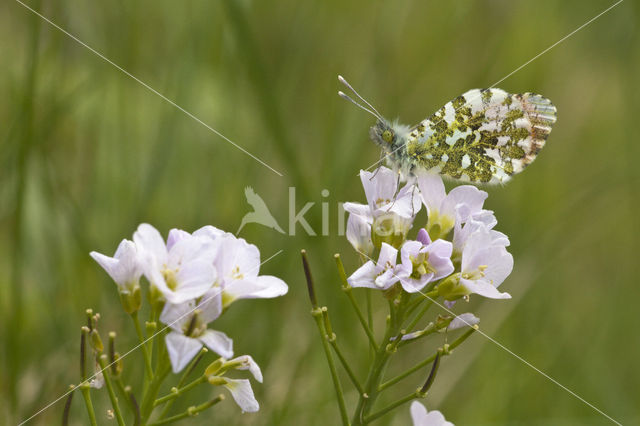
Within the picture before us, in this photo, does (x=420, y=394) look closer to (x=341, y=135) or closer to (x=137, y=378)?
(x=137, y=378)

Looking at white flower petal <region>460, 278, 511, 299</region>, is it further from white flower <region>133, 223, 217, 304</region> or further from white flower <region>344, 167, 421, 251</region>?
white flower <region>133, 223, 217, 304</region>

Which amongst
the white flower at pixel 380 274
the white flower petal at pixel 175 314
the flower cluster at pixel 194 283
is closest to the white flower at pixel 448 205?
the white flower at pixel 380 274

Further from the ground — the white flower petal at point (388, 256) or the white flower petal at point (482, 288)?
the white flower petal at point (388, 256)

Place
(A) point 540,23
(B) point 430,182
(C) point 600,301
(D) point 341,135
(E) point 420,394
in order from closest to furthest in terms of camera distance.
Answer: (E) point 420,394 → (B) point 430,182 → (D) point 341,135 → (C) point 600,301 → (A) point 540,23

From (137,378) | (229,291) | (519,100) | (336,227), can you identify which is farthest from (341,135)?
(229,291)

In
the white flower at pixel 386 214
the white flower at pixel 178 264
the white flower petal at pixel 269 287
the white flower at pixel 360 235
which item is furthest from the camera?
the white flower at pixel 360 235

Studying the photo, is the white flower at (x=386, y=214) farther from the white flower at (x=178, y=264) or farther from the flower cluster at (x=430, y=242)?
the white flower at (x=178, y=264)
